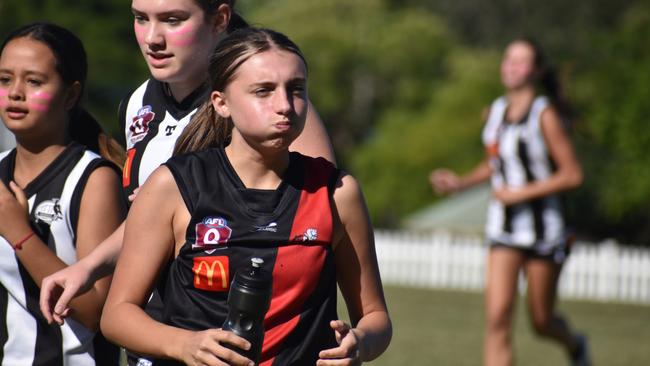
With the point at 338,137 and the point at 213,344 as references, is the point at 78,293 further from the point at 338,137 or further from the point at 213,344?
the point at 338,137

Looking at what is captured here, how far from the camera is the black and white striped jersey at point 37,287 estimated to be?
435 centimetres

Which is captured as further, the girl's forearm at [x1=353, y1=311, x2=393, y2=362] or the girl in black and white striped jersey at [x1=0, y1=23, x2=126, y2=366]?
the girl in black and white striped jersey at [x1=0, y1=23, x2=126, y2=366]

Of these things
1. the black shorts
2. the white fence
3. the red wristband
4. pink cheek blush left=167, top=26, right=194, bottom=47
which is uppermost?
pink cheek blush left=167, top=26, right=194, bottom=47

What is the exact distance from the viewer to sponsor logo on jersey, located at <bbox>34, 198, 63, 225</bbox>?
434 centimetres

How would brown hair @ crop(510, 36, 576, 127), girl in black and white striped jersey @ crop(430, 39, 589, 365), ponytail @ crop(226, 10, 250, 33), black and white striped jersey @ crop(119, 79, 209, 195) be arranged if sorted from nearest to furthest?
1. black and white striped jersey @ crop(119, 79, 209, 195)
2. ponytail @ crop(226, 10, 250, 33)
3. girl in black and white striped jersey @ crop(430, 39, 589, 365)
4. brown hair @ crop(510, 36, 576, 127)

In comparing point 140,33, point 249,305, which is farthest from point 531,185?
point 249,305

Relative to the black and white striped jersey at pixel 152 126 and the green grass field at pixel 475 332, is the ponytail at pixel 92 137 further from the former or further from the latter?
the green grass field at pixel 475 332

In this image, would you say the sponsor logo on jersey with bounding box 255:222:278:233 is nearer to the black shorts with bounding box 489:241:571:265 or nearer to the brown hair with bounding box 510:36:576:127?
the black shorts with bounding box 489:241:571:265

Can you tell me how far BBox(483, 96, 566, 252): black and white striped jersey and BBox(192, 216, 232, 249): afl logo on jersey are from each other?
5.68 m

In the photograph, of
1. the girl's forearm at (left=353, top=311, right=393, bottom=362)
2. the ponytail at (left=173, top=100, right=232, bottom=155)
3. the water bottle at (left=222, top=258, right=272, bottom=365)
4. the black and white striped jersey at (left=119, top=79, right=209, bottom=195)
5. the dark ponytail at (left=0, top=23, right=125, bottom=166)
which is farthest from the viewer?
the dark ponytail at (left=0, top=23, right=125, bottom=166)

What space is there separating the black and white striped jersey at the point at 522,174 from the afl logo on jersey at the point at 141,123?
5.08 meters

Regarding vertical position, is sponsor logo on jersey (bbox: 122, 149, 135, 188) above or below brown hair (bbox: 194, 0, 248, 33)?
below

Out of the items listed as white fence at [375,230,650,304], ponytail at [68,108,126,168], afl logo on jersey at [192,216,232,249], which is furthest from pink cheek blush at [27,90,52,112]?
white fence at [375,230,650,304]

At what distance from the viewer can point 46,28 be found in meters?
4.54
